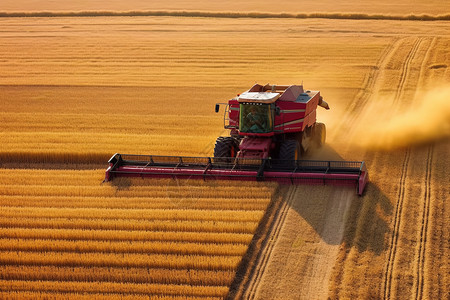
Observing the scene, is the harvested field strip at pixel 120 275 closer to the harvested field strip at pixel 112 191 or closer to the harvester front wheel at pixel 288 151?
the harvested field strip at pixel 112 191

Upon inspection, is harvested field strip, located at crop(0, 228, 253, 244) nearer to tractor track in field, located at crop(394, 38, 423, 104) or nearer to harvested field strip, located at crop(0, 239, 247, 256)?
harvested field strip, located at crop(0, 239, 247, 256)

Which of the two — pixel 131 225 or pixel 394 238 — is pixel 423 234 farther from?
pixel 131 225

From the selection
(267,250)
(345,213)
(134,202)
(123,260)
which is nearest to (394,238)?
(345,213)

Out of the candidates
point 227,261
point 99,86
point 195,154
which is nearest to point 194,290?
point 227,261

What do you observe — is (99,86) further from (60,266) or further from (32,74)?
(60,266)

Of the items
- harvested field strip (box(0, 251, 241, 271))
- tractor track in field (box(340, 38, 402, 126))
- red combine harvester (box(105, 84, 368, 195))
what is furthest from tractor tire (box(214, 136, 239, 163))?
tractor track in field (box(340, 38, 402, 126))
